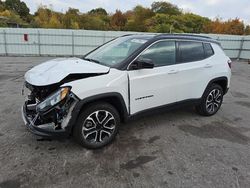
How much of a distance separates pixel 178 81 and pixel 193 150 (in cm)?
123

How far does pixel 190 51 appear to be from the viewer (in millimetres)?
3906

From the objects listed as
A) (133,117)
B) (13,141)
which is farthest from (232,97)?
(13,141)

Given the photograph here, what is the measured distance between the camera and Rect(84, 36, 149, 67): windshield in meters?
3.29

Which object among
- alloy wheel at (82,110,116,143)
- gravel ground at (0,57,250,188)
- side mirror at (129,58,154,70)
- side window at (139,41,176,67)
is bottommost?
gravel ground at (0,57,250,188)

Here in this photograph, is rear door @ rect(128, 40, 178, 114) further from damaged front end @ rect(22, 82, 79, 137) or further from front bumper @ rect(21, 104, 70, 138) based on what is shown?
front bumper @ rect(21, 104, 70, 138)

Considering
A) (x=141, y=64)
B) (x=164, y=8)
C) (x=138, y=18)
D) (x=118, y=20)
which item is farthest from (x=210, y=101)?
(x=164, y=8)

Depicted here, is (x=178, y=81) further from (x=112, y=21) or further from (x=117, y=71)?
(x=112, y=21)

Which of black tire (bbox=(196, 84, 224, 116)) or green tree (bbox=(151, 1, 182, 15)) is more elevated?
green tree (bbox=(151, 1, 182, 15))

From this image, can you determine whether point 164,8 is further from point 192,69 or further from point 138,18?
point 192,69

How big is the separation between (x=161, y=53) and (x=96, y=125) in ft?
5.42

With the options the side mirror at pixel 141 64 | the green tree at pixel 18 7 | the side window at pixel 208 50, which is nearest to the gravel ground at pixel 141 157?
the side mirror at pixel 141 64

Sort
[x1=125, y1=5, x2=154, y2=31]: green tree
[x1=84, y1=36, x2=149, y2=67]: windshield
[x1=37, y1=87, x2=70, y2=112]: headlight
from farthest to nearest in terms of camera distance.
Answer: [x1=125, y1=5, x2=154, y2=31]: green tree → [x1=84, y1=36, x2=149, y2=67]: windshield → [x1=37, y1=87, x2=70, y2=112]: headlight

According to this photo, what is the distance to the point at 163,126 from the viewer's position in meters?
3.88

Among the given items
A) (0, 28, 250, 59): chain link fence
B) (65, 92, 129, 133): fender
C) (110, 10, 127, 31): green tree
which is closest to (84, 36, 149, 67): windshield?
(65, 92, 129, 133): fender
